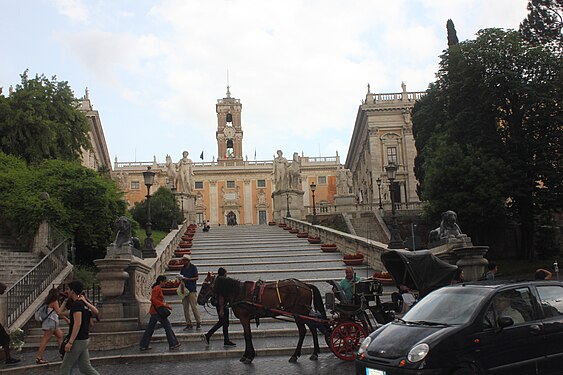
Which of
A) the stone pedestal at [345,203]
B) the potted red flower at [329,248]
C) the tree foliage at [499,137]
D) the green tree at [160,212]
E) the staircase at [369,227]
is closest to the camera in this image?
the potted red flower at [329,248]

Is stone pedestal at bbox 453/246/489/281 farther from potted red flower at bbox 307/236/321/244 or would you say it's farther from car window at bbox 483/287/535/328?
potted red flower at bbox 307/236/321/244

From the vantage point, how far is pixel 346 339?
9922 mm

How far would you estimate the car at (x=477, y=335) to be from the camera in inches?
262

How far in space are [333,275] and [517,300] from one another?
12.8m

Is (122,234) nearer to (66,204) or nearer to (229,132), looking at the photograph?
(66,204)

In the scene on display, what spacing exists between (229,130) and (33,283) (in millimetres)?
86679

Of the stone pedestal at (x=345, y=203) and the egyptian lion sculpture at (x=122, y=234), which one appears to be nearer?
the egyptian lion sculpture at (x=122, y=234)

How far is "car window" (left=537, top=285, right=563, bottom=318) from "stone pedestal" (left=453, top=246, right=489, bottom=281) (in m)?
5.30

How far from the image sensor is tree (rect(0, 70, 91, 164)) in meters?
28.5

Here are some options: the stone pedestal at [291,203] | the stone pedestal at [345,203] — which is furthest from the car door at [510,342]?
the stone pedestal at [345,203]

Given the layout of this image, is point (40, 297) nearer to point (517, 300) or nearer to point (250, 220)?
point (517, 300)

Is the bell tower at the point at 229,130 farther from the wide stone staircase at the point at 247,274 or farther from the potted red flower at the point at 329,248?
the potted red flower at the point at 329,248

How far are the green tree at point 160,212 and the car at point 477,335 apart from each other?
107 feet

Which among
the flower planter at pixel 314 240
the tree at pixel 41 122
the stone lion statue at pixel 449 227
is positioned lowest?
the flower planter at pixel 314 240
